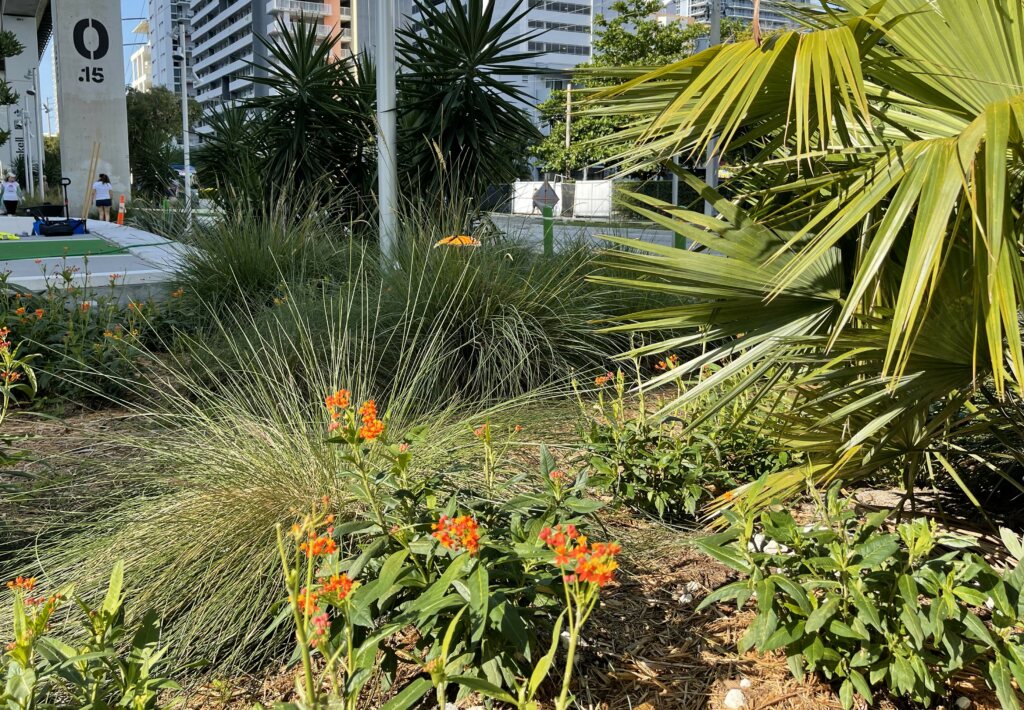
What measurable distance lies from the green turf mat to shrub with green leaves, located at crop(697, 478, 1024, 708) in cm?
1189

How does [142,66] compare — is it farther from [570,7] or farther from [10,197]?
[10,197]

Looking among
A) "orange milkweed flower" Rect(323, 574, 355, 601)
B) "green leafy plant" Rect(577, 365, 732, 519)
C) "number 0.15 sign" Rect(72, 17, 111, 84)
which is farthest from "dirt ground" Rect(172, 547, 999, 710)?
"number 0.15 sign" Rect(72, 17, 111, 84)

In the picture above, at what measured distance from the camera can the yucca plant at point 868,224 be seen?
187 cm

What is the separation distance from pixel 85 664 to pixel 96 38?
2774cm

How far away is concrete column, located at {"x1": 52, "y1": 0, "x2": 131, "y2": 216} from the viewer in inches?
979

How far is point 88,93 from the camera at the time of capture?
25156 millimetres

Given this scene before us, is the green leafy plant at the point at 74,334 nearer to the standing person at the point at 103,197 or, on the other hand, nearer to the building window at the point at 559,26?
the standing person at the point at 103,197

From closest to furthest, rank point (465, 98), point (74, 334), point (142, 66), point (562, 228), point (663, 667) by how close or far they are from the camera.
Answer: point (663, 667) < point (74, 334) < point (562, 228) < point (465, 98) < point (142, 66)

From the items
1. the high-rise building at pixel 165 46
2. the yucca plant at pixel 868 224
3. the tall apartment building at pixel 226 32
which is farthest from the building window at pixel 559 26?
the yucca plant at pixel 868 224

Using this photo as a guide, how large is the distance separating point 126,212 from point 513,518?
21.1 m

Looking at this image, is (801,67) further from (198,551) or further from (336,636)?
(198,551)

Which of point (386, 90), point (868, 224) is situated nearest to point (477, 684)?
point (868, 224)

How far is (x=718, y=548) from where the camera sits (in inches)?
78.7

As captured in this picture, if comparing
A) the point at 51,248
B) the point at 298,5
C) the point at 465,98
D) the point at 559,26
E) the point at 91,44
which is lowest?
the point at 51,248
